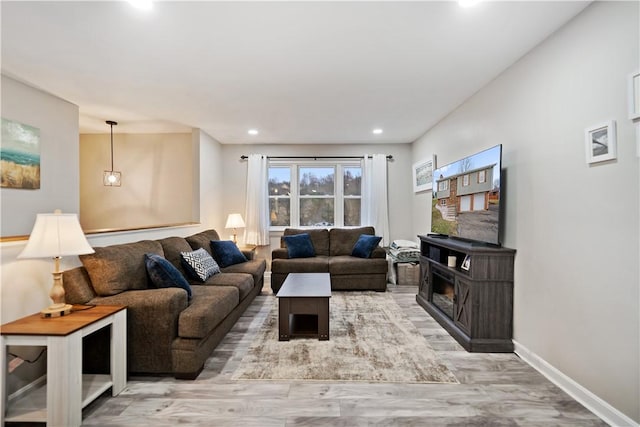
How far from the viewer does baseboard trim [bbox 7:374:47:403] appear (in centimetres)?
184

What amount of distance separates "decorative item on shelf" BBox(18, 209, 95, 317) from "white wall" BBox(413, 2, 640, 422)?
3285 millimetres

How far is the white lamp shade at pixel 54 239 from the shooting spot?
1744 mm

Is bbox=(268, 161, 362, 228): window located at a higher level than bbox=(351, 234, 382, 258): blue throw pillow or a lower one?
higher

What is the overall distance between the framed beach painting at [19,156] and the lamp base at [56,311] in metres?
1.79

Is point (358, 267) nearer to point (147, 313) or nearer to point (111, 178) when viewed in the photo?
point (147, 313)

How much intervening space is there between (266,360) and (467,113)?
11.4ft

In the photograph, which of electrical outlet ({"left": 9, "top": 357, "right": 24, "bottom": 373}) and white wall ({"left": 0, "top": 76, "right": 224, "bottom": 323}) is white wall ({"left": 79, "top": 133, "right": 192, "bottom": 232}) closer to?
white wall ({"left": 0, "top": 76, "right": 224, "bottom": 323})

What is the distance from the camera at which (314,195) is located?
582 centimetres

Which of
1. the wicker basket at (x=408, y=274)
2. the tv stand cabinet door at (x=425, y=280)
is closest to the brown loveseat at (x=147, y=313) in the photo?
the tv stand cabinet door at (x=425, y=280)

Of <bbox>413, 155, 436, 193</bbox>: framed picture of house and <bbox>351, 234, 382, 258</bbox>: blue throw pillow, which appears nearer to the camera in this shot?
<bbox>413, 155, 436, 193</bbox>: framed picture of house

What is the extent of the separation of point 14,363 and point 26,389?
0.73ft

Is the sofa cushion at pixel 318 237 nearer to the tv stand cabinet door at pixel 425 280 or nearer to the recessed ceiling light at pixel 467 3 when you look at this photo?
the tv stand cabinet door at pixel 425 280

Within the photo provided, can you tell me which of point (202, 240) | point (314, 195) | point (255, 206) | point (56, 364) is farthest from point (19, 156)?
point (314, 195)

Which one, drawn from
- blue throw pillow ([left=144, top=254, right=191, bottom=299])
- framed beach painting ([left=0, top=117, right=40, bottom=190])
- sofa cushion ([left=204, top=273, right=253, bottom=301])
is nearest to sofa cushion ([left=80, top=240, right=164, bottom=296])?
blue throw pillow ([left=144, top=254, right=191, bottom=299])
